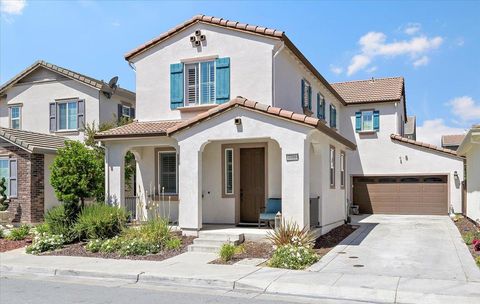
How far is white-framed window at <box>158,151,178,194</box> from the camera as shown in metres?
16.4

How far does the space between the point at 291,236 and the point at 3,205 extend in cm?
1325

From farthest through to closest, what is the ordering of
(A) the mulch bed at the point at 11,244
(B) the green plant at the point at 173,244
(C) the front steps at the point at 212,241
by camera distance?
(A) the mulch bed at the point at 11,244 < (B) the green plant at the point at 173,244 < (C) the front steps at the point at 212,241

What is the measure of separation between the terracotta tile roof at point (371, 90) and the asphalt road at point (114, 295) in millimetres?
17919

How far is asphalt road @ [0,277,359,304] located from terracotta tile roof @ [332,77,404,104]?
17919 millimetres

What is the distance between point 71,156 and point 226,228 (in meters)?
5.38

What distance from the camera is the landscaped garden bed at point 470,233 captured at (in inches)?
463

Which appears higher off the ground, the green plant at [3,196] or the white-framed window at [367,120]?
the white-framed window at [367,120]

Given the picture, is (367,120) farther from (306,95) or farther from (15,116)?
(15,116)

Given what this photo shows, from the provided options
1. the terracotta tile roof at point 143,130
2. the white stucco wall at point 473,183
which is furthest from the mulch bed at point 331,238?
the terracotta tile roof at point 143,130

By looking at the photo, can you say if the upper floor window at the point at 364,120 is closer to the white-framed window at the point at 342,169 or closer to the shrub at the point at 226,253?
the white-framed window at the point at 342,169

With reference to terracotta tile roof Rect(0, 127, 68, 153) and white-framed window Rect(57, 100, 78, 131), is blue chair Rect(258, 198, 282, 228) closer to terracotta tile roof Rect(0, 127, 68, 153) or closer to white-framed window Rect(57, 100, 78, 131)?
terracotta tile roof Rect(0, 127, 68, 153)

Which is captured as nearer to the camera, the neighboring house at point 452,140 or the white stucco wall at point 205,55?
the white stucco wall at point 205,55

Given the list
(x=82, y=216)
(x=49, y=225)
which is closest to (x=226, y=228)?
(x=82, y=216)

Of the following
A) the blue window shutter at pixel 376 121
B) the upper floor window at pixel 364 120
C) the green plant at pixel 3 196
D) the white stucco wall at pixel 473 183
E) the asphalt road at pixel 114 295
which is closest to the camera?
the asphalt road at pixel 114 295
